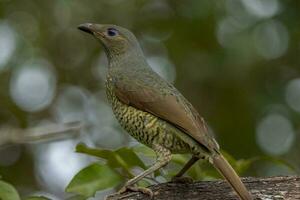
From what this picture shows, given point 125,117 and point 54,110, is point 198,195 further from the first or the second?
point 54,110

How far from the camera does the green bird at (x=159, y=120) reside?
4629mm

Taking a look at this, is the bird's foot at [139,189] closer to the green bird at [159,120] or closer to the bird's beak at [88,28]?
the green bird at [159,120]

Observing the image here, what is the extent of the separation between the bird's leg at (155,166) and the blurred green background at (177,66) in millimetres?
3498

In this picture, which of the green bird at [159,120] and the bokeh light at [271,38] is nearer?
the green bird at [159,120]

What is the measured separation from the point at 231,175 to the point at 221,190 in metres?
0.25

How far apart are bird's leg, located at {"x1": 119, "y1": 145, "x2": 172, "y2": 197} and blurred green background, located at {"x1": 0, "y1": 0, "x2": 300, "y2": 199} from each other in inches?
138

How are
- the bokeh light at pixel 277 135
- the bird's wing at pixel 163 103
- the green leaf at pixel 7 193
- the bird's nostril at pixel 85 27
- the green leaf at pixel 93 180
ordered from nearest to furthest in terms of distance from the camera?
the green leaf at pixel 7 193
the green leaf at pixel 93 180
the bird's wing at pixel 163 103
the bird's nostril at pixel 85 27
the bokeh light at pixel 277 135

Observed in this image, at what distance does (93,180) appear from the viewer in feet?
14.5

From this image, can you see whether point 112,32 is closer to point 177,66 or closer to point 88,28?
point 88,28

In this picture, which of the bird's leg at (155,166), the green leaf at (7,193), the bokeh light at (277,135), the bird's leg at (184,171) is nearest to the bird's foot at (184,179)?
the bird's leg at (184,171)

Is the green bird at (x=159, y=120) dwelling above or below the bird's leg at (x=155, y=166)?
above

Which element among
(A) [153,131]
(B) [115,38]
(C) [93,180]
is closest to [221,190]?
(A) [153,131]

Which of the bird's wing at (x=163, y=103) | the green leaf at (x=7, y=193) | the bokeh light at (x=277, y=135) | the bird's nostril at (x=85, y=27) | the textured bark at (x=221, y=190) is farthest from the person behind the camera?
the bokeh light at (x=277, y=135)

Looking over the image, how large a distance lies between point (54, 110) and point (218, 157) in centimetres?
447
